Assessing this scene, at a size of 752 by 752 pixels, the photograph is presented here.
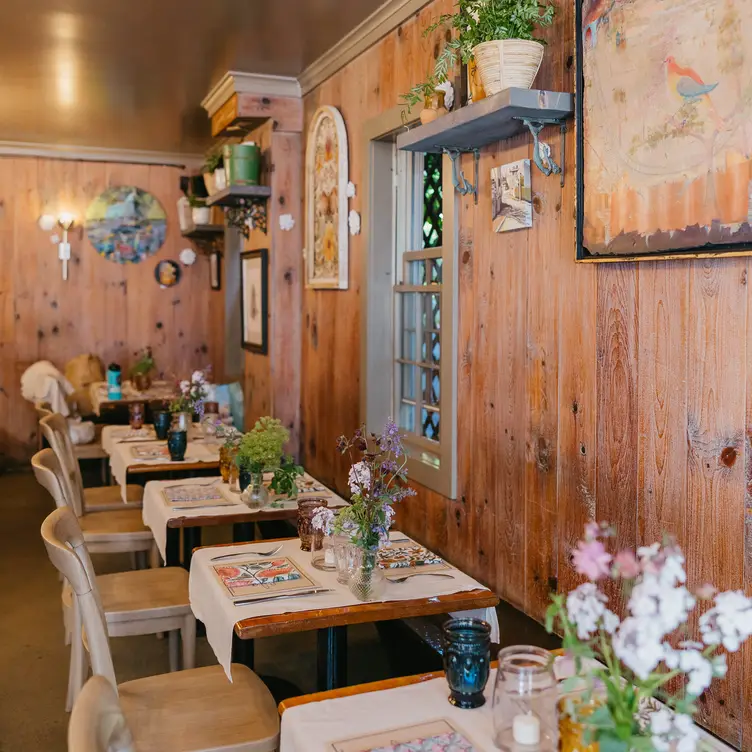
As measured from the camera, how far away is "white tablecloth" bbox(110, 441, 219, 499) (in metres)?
3.90

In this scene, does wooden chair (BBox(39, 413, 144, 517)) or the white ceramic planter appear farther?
wooden chair (BBox(39, 413, 144, 517))

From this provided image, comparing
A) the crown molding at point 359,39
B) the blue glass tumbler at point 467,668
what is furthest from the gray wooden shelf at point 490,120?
the blue glass tumbler at point 467,668

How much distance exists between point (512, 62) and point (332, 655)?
1.68 meters

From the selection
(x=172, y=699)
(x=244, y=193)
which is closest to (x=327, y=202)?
(x=244, y=193)

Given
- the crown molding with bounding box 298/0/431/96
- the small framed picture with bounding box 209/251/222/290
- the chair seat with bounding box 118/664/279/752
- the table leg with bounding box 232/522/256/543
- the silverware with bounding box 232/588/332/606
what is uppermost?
the crown molding with bounding box 298/0/431/96

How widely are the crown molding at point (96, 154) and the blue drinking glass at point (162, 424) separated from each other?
3.64 meters

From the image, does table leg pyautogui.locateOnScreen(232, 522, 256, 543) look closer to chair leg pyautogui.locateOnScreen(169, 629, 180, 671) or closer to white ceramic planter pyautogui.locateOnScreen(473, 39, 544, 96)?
chair leg pyautogui.locateOnScreen(169, 629, 180, 671)

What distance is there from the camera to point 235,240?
6984 millimetres

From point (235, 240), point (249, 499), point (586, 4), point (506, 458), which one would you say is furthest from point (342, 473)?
point (235, 240)

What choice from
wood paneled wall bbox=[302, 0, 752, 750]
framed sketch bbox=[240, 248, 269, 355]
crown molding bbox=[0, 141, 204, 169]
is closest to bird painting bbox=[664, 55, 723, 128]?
wood paneled wall bbox=[302, 0, 752, 750]

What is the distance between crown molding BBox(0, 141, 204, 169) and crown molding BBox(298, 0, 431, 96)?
298cm

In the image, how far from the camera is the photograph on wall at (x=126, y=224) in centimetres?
741

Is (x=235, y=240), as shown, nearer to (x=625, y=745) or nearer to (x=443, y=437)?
(x=443, y=437)

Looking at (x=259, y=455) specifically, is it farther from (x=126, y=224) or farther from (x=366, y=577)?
(x=126, y=224)
